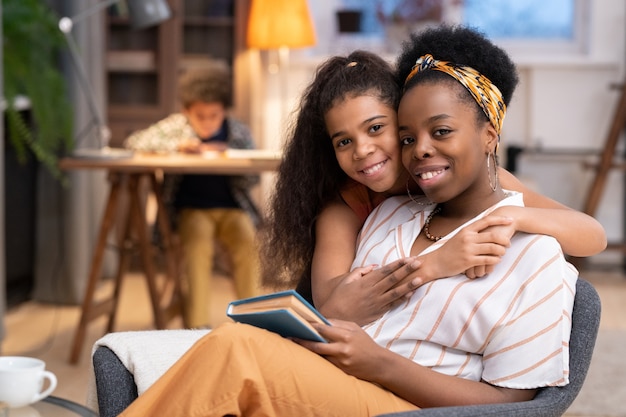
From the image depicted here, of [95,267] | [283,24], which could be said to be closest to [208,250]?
[95,267]

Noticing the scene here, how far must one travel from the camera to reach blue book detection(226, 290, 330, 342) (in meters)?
1.45

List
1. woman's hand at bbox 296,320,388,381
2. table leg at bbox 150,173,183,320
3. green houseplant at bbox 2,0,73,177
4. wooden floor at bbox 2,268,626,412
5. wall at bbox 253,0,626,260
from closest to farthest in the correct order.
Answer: woman's hand at bbox 296,320,388,381 < wooden floor at bbox 2,268,626,412 < green houseplant at bbox 2,0,73,177 < table leg at bbox 150,173,183,320 < wall at bbox 253,0,626,260

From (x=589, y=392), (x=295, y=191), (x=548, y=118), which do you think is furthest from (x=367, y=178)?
(x=548, y=118)

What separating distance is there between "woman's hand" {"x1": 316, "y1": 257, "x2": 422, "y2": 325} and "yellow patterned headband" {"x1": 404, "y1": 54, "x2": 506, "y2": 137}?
0.88 feet

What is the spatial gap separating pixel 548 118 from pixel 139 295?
2.27m

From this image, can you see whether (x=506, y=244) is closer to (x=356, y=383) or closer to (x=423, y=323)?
(x=423, y=323)

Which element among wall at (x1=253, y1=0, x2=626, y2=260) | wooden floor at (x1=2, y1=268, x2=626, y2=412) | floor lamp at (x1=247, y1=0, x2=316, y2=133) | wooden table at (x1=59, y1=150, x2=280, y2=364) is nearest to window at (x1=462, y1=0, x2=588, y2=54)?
wall at (x1=253, y1=0, x2=626, y2=260)

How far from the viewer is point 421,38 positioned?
1786 mm

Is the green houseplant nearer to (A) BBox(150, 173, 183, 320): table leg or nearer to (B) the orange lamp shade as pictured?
(A) BBox(150, 173, 183, 320): table leg

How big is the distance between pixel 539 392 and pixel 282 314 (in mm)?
412

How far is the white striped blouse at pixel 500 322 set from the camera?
4.96ft

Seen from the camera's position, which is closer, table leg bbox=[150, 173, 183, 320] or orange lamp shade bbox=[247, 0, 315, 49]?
table leg bbox=[150, 173, 183, 320]

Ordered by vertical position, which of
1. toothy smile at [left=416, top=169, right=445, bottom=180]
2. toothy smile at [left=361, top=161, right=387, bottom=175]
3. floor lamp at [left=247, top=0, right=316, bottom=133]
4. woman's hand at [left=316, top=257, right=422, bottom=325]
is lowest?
woman's hand at [left=316, top=257, right=422, bottom=325]

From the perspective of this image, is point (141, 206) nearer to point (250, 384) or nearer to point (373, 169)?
point (373, 169)
